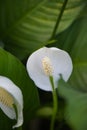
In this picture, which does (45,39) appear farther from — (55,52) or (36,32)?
(55,52)

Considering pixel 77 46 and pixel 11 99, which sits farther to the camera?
pixel 77 46

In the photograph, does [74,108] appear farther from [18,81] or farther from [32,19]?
[32,19]

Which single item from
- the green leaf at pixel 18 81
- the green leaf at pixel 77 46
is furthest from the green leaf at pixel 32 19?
the green leaf at pixel 18 81

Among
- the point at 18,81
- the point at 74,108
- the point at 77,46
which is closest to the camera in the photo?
the point at 74,108

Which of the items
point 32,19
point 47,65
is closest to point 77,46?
point 32,19

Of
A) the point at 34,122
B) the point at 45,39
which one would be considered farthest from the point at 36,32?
the point at 34,122
